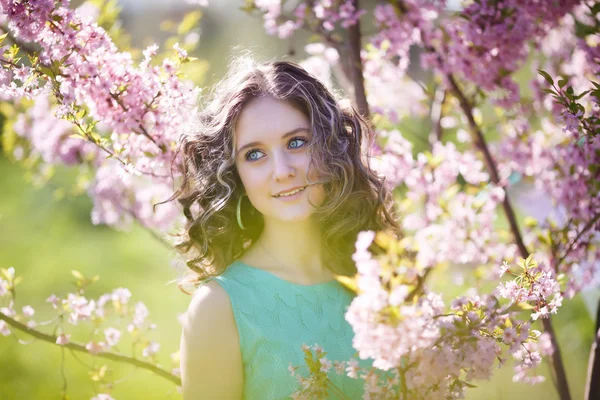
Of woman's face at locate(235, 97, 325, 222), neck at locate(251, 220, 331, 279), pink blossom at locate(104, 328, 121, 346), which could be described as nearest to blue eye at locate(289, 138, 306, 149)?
woman's face at locate(235, 97, 325, 222)

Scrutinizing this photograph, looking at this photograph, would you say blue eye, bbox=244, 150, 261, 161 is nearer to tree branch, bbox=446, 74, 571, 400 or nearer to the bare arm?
the bare arm

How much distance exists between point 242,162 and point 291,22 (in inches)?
40.7

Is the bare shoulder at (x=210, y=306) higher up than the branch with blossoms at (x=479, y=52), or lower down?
lower down

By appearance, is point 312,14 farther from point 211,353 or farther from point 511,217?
point 211,353

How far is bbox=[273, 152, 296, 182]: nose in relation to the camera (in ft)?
5.21

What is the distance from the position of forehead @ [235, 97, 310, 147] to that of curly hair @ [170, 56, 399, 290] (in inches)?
0.8

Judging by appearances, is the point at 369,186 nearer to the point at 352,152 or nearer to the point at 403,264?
the point at 352,152

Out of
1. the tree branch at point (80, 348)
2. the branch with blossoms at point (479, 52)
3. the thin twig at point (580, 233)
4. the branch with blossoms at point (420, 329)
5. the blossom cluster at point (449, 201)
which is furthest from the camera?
the blossom cluster at point (449, 201)

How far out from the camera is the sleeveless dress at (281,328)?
4.98 ft

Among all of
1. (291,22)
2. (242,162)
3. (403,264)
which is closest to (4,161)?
(291,22)

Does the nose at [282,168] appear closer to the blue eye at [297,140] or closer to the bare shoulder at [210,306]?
the blue eye at [297,140]

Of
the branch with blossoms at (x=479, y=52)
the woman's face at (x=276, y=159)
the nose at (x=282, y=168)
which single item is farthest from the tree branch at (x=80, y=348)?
the branch with blossoms at (x=479, y=52)

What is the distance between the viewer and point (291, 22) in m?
2.50

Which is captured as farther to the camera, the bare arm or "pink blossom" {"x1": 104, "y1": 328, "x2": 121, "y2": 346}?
"pink blossom" {"x1": 104, "y1": 328, "x2": 121, "y2": 346}
